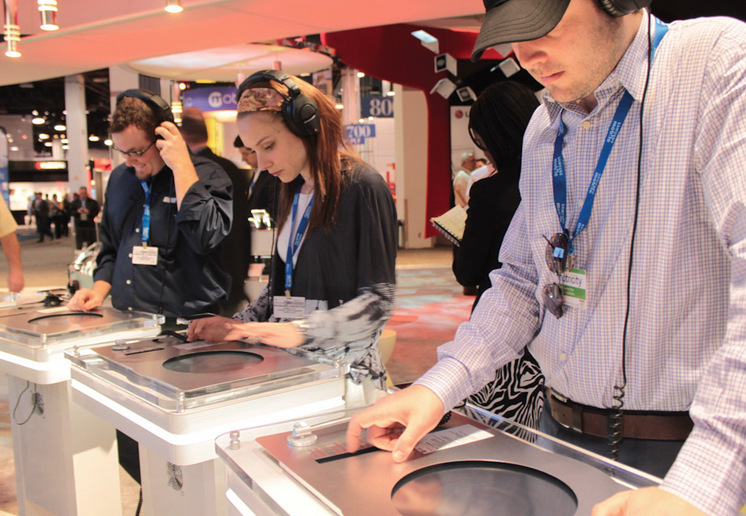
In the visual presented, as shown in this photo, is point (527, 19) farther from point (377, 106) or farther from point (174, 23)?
point (377, 106)

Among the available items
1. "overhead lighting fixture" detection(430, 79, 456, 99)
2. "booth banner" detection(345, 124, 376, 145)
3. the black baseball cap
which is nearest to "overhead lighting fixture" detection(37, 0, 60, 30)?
the black baseball cap

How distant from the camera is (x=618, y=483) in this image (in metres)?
0.66

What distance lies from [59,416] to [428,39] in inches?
258

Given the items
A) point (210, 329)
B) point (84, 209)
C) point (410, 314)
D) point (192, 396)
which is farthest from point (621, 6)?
point (84, 209)

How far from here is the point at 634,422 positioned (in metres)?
0.90

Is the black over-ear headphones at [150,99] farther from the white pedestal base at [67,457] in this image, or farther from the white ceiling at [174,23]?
the white ceiling at [174,23]

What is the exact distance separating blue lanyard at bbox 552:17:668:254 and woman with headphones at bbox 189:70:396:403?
642mm

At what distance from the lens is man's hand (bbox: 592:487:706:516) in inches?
21.3

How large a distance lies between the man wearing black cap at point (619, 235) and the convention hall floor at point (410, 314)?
186cm

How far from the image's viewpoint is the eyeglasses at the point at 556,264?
36.6 inches

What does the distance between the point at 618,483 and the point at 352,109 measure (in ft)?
37.6

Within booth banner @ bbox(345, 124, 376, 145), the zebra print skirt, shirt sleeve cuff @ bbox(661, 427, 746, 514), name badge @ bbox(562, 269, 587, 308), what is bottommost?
the zebra print skirt

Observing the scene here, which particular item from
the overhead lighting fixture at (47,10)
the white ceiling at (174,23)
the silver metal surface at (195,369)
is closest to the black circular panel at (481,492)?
the silver metal surface at (195,369)

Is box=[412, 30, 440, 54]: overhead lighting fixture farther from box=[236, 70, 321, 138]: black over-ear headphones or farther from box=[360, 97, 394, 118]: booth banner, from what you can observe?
box=[236, 70, 321, 138]: black over-ear headphones
